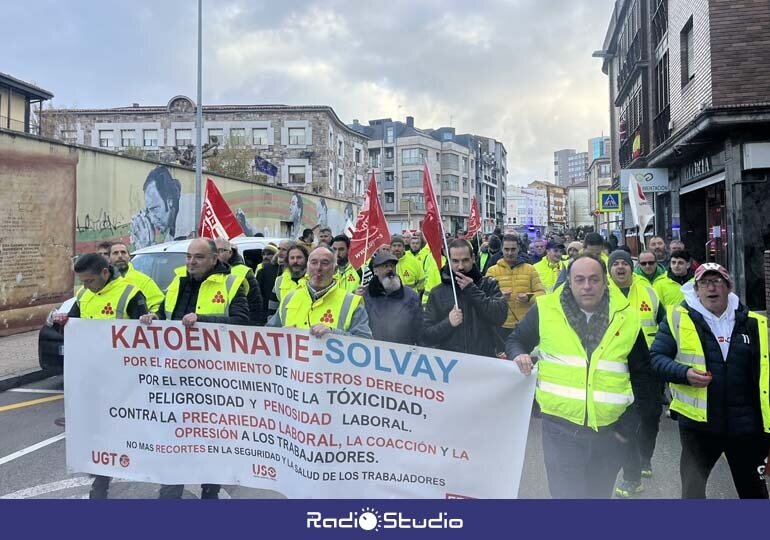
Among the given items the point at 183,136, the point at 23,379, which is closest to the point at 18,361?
the point at 23,379

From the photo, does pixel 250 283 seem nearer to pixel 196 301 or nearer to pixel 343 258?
pixel 196 301

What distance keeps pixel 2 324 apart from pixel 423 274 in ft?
27.1

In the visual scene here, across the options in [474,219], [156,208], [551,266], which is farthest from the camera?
[156,208]

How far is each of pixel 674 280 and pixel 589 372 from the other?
374 cm

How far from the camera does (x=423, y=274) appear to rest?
34.0 ft

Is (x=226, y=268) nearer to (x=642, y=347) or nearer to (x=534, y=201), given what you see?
(x=642, y=347)

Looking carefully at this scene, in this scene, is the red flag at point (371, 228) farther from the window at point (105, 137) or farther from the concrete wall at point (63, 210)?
the window at point (105, 137)

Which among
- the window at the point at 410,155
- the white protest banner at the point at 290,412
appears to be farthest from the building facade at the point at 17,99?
the window at the point at 410,155

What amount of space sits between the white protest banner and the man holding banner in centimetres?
18

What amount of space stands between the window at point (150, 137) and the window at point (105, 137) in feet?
10.1

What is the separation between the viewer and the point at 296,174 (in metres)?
48.7

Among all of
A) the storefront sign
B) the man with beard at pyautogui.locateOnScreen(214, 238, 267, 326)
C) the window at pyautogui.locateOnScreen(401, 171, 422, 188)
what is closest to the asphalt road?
the man with beard at pyautogui.locateOnScreen(214, 238, 267, 326)

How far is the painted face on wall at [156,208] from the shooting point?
1659 centimetres
